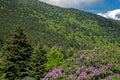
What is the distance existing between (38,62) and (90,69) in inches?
1190

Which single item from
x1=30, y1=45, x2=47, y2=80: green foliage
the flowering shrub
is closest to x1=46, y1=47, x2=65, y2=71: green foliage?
x1=30, y1=45, x2=47, y2=80: green foliage

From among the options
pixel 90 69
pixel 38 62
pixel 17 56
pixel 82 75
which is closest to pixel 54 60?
pixel 38 62

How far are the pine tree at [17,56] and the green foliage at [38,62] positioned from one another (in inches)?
84.2

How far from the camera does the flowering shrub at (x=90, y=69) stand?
12791 mm

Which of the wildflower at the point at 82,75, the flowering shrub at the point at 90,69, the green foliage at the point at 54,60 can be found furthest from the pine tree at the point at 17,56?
the wildflower at the point at 82,75

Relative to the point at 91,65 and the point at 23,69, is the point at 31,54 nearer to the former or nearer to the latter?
the point at 23,69

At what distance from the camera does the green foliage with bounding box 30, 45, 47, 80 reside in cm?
4134

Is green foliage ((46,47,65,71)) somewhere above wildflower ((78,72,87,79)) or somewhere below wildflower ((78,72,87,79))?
below

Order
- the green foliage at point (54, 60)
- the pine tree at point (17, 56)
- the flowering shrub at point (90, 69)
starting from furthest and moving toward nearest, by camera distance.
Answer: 1. the green foliage at point (54, 60)
2. the pine tree at point (17, 56)
3. the flowering shrub at point (90, 69)

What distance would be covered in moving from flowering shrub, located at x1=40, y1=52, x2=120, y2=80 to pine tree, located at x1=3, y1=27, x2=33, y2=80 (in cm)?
2375

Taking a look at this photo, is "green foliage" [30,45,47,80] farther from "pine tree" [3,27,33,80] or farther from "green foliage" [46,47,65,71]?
"green foliage" [46,47,65,71]

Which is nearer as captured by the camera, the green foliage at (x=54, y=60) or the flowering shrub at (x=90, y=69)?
the flowering shrub at (x=90, y=69)

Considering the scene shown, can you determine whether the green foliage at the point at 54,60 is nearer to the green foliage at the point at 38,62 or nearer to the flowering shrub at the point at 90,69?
the green foliage at the point at 38,62

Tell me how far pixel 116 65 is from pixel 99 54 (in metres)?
1.14
